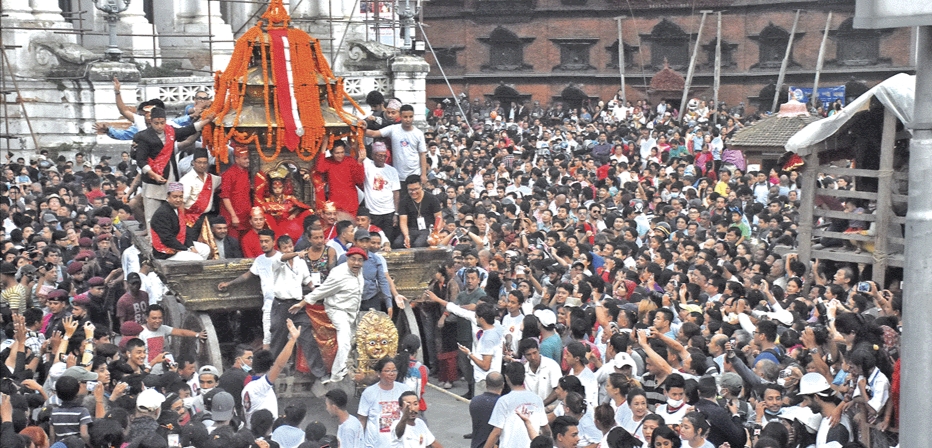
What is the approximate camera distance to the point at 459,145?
27.1 metres

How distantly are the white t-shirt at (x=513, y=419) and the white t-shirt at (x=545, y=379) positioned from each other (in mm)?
928

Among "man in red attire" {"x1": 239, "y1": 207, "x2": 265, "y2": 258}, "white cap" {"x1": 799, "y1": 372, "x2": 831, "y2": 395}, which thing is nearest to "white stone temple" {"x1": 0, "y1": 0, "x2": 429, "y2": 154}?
"man in red attire" {"x1": 239, "y1": 207, "x2": 265, "y2": 258}

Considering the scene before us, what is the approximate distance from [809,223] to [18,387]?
25.4 feet

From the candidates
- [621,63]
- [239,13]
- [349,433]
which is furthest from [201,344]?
[621,63]

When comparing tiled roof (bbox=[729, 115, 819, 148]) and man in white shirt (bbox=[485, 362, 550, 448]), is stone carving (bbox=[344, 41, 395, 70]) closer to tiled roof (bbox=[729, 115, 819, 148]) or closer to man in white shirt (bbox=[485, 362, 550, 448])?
tiled roof (bbox=[729, 115, 819, 148])

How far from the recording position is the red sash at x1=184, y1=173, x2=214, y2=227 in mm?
11586

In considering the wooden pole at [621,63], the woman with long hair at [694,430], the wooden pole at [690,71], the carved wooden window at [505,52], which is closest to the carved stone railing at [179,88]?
the wooden pole at [690,71]

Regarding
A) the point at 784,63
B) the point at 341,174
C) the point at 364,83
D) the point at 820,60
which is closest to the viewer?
the point at 341,174

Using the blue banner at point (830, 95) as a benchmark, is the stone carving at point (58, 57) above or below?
above

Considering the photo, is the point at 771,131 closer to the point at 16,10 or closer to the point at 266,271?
the point at 266,271

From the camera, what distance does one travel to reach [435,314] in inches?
508

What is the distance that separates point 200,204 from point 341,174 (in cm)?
135

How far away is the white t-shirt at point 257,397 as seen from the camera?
30.3 feet

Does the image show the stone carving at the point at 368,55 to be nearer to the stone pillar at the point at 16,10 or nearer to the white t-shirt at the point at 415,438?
the stone pillar at the point at 16,10
